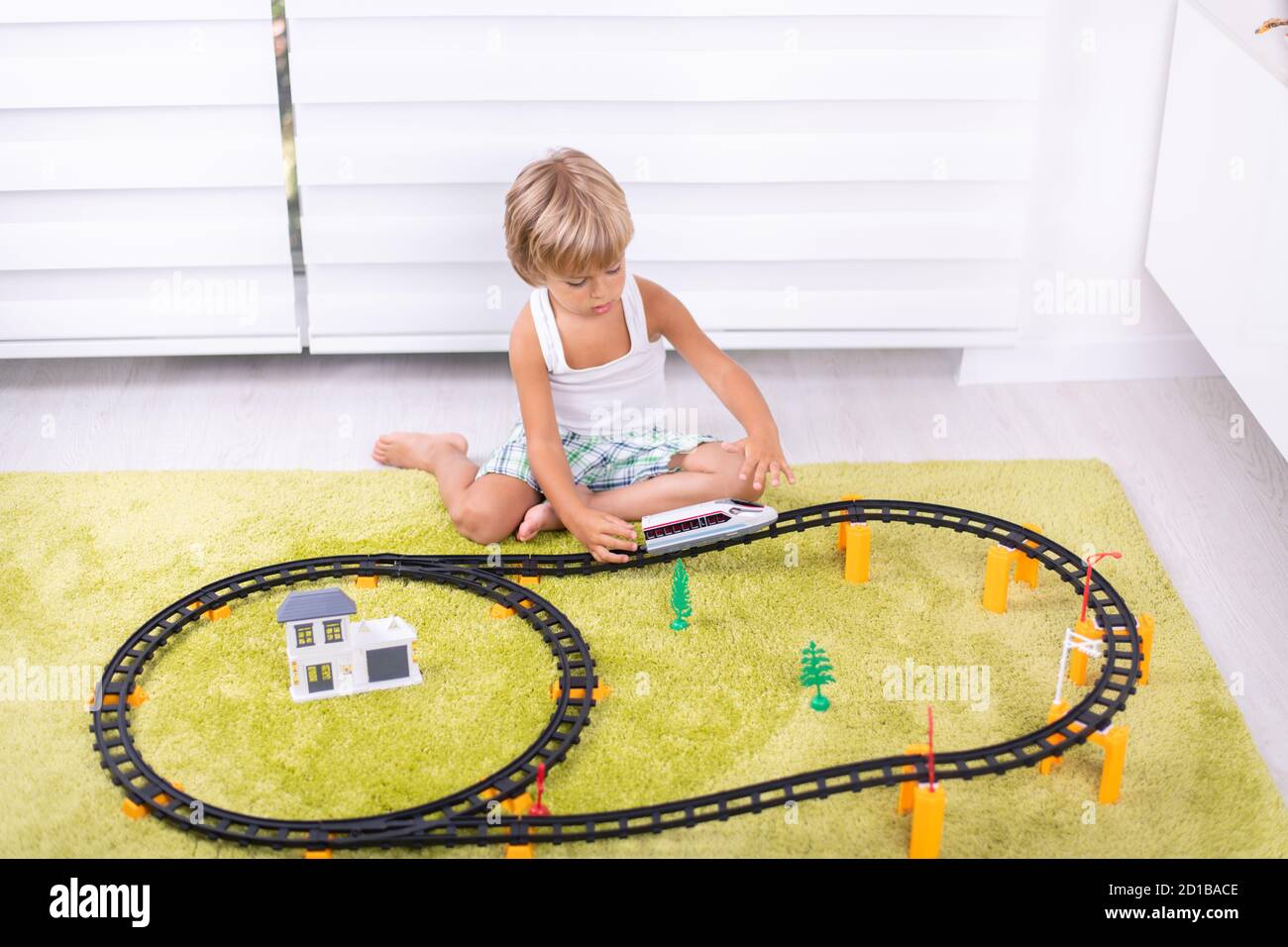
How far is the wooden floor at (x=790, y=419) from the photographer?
2076 mm

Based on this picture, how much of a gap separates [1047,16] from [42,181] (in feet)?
4.81

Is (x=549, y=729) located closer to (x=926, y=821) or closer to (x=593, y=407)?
(x=926, y=821)

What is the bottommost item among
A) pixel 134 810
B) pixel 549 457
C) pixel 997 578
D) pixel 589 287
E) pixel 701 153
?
pixel 134 810

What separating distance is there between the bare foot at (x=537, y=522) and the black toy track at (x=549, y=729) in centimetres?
8

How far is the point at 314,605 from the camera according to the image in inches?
62.4

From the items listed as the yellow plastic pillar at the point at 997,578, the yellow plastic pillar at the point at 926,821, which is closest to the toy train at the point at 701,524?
the yellow plastic pillar at the point at 997,578

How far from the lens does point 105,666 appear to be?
1.67 meters

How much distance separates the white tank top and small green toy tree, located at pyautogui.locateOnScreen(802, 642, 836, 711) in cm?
48

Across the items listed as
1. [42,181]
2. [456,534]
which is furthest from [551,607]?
[42,181]

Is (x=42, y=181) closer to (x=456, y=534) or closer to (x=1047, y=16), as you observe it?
(x=456, y=534)

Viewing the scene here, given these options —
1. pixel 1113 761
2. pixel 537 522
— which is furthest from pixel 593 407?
pixel 1113 761

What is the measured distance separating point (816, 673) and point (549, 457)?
46 cm

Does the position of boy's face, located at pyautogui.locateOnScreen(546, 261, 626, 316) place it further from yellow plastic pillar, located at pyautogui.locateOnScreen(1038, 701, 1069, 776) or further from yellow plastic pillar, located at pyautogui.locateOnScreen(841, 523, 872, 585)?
yellow plastic pillar, located at pyautogui.locateOnScreen(1038, 701, 1069, 776)

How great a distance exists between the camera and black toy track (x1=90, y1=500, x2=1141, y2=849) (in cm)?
142
